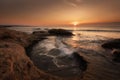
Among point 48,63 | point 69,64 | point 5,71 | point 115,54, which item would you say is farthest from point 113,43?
point 5,71

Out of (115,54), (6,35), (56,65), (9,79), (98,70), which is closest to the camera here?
(9,79)

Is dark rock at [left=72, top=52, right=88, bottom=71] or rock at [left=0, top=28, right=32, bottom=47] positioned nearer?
dark rock at [left=72, top=52, right=88, bottom=71]

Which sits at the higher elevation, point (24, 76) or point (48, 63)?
point (24, 76)

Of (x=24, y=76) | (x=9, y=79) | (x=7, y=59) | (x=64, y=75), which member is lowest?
(x=64, y=75)

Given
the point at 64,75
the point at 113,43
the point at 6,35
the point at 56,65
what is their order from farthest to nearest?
the point at 113,43 → the point at 6,35 → the point at 56,65 → the point at 64,75

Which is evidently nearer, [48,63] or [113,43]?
[48,63]

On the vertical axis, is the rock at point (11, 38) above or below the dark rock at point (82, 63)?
above

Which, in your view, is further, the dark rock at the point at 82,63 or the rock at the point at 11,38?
the rock at the point at 11,38

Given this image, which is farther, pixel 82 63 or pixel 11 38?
pixel 11 38

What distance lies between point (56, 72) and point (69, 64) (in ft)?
6.40

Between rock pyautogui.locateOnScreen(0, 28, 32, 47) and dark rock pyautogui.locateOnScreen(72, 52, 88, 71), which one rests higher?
rock pyautogui.locateOnScreen(0, 28, 32, 47)

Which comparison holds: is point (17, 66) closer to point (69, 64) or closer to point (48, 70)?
point (48, 70)

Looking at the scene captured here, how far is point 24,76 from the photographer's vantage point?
18.4ft

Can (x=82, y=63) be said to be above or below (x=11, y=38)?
below
